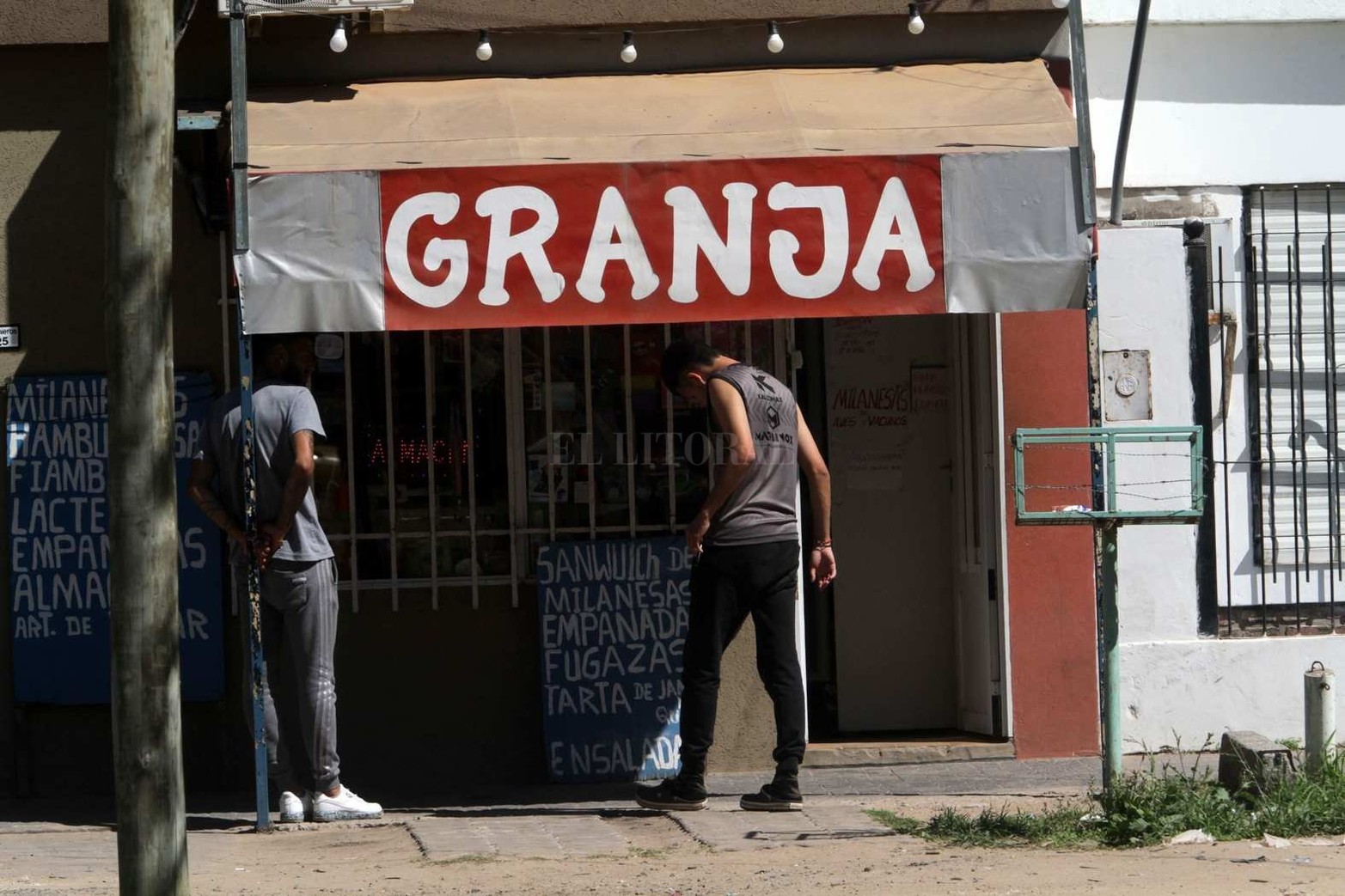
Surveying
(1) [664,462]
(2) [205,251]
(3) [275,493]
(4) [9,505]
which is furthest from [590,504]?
(4) [9,505]

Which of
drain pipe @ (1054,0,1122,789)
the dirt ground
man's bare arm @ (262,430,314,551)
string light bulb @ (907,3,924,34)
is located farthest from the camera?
string light bulb @ (907,3,924,34)

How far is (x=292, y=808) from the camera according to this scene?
6.91 meters

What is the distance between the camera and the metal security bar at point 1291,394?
27.3 ft

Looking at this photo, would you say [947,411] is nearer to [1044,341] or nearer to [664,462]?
[1044,341]

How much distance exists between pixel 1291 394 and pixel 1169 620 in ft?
4.28

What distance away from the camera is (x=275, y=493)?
686 centimetres

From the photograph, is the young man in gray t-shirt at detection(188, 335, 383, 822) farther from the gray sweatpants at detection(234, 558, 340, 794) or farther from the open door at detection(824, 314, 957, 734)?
the open door at detection(824, 314, 957, 734)

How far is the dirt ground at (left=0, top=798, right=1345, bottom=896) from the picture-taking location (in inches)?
224

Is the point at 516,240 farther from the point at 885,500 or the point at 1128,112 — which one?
the point at 1128,112

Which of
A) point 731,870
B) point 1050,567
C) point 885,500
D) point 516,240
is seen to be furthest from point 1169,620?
point 516,240

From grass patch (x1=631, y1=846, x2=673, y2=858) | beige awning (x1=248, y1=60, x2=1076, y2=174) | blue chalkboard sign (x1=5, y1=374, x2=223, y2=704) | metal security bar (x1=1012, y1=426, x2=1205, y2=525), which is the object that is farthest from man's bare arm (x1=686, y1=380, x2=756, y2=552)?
blue chalkboard sign (x1=5, y1=374, x2=223, y2=704)

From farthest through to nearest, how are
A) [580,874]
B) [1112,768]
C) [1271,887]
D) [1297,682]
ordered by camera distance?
[1297,682]
[1112,768]
[580,874]
[1271,887]

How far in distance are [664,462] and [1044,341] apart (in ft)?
6.09

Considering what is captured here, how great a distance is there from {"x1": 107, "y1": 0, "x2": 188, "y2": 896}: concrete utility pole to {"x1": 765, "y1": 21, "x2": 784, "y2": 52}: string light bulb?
3531 mm
